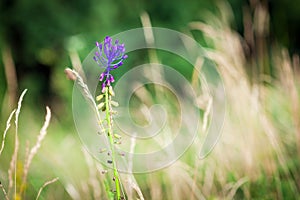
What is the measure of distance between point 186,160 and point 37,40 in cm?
544

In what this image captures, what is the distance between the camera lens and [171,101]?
4.62 m

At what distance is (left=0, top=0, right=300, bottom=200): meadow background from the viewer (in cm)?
252

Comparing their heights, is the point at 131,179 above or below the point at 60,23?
below

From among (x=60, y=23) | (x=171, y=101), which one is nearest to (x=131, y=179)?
(x=171, y=101)

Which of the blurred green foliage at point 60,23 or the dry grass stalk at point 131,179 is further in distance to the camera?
the blurred green foliage at point 60,23

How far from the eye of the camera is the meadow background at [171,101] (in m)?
2.52

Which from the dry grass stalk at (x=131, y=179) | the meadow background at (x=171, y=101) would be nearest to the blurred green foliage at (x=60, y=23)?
the meadow background at (x=171, y=101)

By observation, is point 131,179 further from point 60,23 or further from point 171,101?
point 60,23

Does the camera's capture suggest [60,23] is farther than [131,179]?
Yes

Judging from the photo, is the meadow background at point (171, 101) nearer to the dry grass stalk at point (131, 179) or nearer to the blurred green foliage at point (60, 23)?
the blurred green foliage at point (60, 23)

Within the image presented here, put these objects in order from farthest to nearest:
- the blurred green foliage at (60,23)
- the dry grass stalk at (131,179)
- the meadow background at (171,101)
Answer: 1. the blurred green foliage at (60,23)
2. the meadow background at (171,101)
3. the dry grass stalk at (131,179)

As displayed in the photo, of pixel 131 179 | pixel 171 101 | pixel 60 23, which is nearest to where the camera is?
pixel 131 179

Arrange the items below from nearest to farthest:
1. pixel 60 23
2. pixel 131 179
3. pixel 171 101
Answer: pixel 131 179 < pixel 171 101 < pixel 60 23

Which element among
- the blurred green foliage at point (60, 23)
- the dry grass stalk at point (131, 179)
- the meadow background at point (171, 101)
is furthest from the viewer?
the blurred green foliage at point (60, 23)
